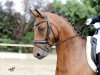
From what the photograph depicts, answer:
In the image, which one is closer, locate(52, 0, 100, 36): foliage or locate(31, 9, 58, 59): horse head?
locate(31, 9, 58, 59): horse head

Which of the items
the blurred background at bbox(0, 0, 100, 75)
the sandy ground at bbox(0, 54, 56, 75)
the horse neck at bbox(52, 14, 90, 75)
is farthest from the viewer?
the blurred background at bbox(0, 0, 100, 75)

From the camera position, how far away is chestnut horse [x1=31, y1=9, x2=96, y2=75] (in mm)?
6254

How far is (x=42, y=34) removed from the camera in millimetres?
Answer: 6273

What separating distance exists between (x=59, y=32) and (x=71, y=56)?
17.8 inches

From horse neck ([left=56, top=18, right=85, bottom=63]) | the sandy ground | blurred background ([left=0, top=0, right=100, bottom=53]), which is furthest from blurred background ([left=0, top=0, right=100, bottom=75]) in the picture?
horse neck ([left=56, top=18, right=85, bottom=63])

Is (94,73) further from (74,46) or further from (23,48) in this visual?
(23,48)

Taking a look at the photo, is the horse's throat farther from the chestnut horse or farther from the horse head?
the horse head

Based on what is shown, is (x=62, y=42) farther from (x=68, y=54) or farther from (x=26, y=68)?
(x=26, y=68)

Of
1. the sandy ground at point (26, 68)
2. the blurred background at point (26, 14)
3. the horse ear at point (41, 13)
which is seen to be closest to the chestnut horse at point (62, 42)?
the horse ear at point (41, 13)

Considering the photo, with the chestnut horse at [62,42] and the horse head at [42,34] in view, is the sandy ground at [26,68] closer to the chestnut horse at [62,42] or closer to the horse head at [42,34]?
the chestnut horse at [62,42]

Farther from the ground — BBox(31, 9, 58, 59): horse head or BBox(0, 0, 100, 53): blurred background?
BBox(0, 0, 100, 53): blurred background

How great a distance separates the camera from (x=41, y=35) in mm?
6270

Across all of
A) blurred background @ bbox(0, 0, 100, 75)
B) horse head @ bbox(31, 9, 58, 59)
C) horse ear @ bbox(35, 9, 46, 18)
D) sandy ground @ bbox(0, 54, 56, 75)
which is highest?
blurred background @ bbox(0, 0, 100, 75)

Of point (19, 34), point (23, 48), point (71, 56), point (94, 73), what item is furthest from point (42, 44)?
point (19, 34)
